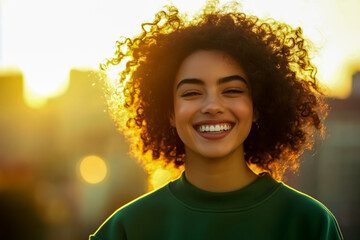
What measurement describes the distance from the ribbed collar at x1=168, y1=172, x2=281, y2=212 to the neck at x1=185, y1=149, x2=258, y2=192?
0.07 m

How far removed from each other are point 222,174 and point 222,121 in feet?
1.13

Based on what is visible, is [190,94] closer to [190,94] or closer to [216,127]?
[190,94]

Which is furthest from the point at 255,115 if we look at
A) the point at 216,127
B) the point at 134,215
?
the point at 134,215

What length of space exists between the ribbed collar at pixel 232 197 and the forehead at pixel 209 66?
2.21 ft

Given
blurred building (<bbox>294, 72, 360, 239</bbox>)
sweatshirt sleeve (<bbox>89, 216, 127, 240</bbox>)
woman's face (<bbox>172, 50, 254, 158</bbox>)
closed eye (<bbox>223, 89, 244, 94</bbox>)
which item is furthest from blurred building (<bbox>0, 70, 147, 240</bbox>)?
closed eye (<bbox>223, 89, 244, 94</bbox>)

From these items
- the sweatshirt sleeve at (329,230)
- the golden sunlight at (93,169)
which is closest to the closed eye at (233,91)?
the sweatshirt sleeve at (329,230)

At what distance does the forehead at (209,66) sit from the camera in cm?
322

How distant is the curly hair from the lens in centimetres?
343

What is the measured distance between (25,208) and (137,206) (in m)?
28.7

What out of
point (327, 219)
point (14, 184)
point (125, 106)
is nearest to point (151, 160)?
point (125, 106)

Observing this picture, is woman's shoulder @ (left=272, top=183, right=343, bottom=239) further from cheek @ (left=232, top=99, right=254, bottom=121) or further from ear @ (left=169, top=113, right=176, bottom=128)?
ear @ (left=169, top=113, right=176, bottom=128)

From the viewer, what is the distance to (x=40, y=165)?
54.1m

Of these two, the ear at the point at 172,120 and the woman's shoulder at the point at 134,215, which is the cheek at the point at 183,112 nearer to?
the ear at the point at 172,120

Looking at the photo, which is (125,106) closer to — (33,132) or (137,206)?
(137,206)
